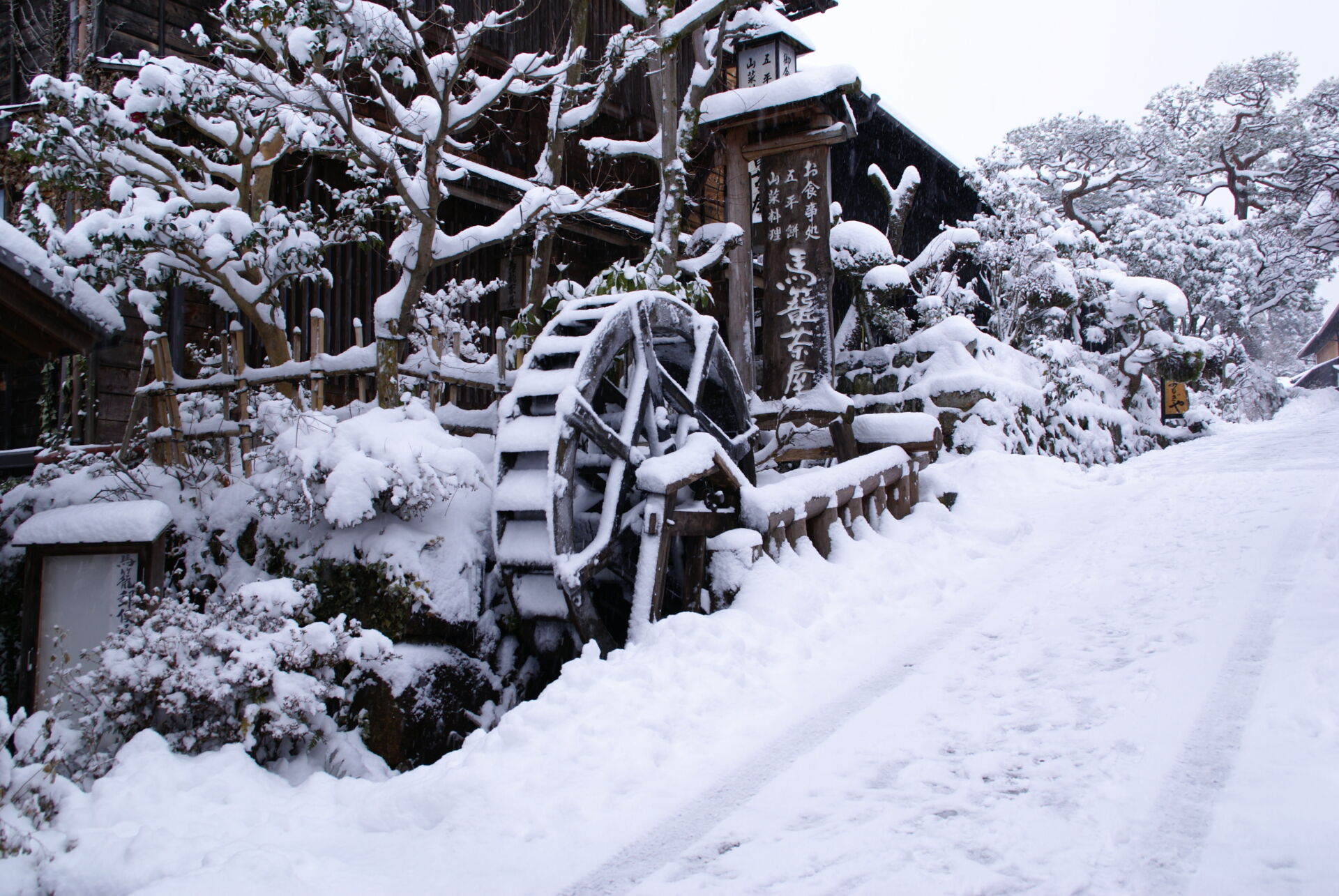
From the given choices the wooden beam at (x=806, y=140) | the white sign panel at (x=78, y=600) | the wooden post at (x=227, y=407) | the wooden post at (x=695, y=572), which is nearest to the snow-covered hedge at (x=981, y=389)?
the wooden beam at (x=806, y=140)

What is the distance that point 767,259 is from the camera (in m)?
9.82

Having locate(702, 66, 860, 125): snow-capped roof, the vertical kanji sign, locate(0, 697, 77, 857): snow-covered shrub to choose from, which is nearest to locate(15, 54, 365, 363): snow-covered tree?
locate(0, 697, 77, 857): snow-covered shrub

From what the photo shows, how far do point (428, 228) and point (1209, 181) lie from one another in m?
33.2

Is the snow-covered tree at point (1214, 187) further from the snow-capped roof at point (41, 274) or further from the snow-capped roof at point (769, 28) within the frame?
the snow-capped roof at point (41, 274)

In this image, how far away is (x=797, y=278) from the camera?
31.5ft

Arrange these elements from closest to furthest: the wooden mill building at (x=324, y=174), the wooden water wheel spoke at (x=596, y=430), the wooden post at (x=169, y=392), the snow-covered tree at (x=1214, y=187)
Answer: the wooden water wheel spoke at (x=596, y=430) < the wooden post at (x=169, y=392) < the wooden mill building at (x=324, y=174) < the snow-covered tree at (x=1214, y=187)

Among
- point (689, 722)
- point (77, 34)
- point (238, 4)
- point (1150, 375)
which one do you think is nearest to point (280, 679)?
point (689, 722)

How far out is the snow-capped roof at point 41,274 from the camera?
13.4 feet

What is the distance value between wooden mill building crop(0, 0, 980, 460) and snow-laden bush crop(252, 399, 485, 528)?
3.82ft

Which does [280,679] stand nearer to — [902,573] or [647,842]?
[647,842]

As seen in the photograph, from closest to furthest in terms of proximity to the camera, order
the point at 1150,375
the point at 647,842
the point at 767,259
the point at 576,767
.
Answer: the point at 647,842 < the point at 576,767 < the point at 767,259 < the point at 1150,375

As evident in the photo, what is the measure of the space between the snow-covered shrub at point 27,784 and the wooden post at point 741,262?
7098 mm

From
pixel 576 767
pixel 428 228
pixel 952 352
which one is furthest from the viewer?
pixel 952 352

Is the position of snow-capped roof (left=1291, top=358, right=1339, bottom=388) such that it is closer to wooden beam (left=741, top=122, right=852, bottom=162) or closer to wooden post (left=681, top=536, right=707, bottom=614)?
wooden beam (left=741, top=122, right=852, bottom=162)
